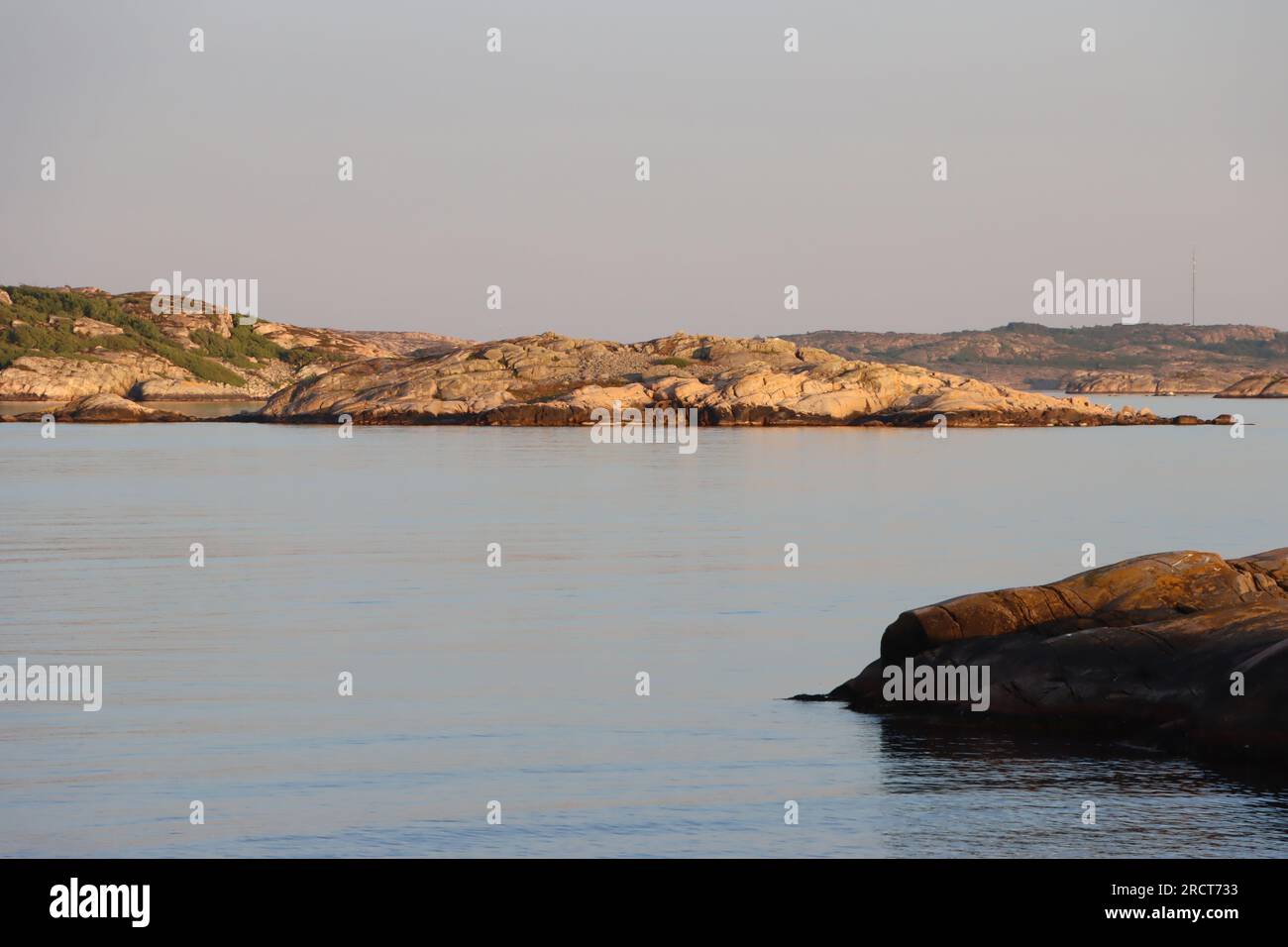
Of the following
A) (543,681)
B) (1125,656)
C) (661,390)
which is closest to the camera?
(1125,656)

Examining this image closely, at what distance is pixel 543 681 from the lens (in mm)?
23188

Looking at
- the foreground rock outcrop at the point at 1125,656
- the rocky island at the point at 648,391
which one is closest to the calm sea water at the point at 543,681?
the foreground rock outcrop at the point at 1125,656

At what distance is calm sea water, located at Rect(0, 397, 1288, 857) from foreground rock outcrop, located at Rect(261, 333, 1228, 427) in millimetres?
89972

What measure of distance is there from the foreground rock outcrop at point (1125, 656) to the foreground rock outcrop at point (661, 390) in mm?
127571

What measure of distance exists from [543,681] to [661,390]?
134517 mm

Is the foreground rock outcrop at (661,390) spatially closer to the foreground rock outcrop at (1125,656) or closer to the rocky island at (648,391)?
the rocky island at (648,391)

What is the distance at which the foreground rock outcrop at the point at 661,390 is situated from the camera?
15212 cm

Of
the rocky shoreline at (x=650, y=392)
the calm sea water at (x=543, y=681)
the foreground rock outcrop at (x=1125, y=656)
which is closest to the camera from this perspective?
the calm sea water at (x=543, y=681)

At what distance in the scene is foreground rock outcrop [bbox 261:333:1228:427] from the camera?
152125 millimetres

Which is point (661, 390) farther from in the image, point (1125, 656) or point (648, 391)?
point (1125, 656)

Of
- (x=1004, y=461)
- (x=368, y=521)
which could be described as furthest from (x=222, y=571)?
(x=1004, y=461)

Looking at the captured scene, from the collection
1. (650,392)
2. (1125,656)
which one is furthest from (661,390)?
(1125,656)

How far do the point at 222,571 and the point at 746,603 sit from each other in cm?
1228
